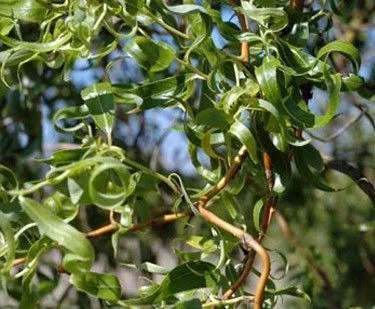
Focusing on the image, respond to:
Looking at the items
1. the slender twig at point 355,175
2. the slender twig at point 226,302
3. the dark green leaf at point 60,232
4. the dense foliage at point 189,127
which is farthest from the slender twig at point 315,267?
the dark green leaf at point 60,232

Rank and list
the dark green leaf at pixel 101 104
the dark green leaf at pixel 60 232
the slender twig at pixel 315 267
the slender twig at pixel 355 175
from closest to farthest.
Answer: the dark green leaf at pixel 60 232
the dark green leaf at pixel 101 104
the slender twig at pixel 355 175
the slender twig at pixel 315 267

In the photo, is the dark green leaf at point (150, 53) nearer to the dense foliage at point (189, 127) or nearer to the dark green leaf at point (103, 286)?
the dense foliage at point (189, 127)

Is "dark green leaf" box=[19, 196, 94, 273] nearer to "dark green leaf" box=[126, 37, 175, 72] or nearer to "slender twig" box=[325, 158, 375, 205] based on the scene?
"dark green leaf" box=[126, 37, 175, 72]

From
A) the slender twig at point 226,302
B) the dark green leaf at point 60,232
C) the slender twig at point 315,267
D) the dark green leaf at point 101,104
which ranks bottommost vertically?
the slender twig at point 315,267

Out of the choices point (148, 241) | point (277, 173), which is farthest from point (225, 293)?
point (148, 241)

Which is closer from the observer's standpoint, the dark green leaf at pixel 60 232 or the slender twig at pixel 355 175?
the dark green leaf at pixel 60 232

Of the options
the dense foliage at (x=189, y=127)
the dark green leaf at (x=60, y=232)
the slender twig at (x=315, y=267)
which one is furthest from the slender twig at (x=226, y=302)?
the slender twig at (x=315, y=267)

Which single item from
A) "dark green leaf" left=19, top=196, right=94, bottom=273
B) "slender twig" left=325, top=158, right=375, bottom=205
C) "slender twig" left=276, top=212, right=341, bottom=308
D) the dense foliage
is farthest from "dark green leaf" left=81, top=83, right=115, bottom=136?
"slender twig" left=276, top=212, right=341, bottom=308

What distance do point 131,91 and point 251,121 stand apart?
0.08m

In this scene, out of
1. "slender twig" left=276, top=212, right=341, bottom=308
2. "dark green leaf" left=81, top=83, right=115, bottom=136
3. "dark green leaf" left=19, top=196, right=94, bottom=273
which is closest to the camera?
"dark green leaf" left=19, top=196, right=94, bottom=273

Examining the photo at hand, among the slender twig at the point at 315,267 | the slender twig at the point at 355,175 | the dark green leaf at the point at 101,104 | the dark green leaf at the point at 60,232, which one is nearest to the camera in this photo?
the dark green leaf at the point at 60,232

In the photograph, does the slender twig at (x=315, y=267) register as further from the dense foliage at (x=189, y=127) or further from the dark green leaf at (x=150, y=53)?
the dark green leaf at (x=150, y=53)

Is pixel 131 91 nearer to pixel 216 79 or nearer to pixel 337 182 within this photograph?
pixel 216 79

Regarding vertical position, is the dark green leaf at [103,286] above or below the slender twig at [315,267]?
above
